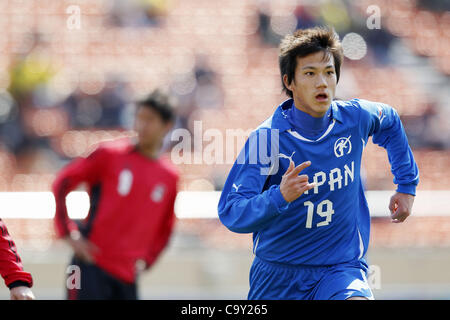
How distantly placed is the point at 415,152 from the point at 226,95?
2.64 meters

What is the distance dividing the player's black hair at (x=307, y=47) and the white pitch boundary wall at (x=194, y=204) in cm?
453

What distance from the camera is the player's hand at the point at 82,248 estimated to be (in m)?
4.67

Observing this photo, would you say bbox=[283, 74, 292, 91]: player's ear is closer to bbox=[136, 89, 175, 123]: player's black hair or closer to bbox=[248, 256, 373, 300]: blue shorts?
bbox=[248, 256, 373, 300]: blue shorts

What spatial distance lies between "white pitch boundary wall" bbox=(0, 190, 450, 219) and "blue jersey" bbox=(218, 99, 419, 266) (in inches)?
178

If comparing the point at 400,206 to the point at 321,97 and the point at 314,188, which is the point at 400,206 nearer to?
the point at 314,188

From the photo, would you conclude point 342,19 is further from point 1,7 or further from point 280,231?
point 280,231

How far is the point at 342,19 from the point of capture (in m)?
9.89

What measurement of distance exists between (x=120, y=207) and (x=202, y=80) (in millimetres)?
5120

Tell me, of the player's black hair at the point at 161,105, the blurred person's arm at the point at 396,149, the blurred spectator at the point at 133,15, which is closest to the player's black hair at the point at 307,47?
the blurred person's arm at the point at 396,149

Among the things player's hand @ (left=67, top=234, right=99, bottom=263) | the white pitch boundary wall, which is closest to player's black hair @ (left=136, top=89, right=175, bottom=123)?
player's hand @ (left=67, top=234, right=99, bottom=263)

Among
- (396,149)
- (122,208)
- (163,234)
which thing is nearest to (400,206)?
(396,149)

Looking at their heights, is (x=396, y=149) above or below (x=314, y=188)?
above

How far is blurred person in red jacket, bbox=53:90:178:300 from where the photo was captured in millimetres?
4770

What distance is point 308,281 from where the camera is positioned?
348cm
